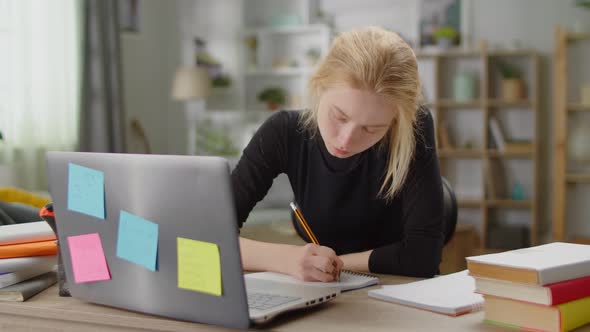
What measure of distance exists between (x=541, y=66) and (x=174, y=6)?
2984mm

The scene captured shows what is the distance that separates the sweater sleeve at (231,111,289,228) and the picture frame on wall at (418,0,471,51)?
404 cm

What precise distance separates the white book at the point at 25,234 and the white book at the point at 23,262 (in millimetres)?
35

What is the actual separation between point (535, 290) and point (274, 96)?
487 centimetres

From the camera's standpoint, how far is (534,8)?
17.6 ft

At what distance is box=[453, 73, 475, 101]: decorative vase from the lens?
539 centimetres

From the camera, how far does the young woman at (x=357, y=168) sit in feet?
4.46

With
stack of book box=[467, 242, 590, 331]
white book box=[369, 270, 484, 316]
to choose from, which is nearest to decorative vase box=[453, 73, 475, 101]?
white book box=[369, 270, 484, 316]

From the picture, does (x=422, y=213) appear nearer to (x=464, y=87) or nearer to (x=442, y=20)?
(x=464, y=87)

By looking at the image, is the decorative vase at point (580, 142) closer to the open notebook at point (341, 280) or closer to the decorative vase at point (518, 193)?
the decorative vase at point (518, 193)

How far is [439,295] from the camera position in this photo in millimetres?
1149

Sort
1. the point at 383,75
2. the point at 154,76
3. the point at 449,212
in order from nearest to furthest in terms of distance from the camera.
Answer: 1. the point at 383,75
2. the point at 449,212
3. the point at 154,76

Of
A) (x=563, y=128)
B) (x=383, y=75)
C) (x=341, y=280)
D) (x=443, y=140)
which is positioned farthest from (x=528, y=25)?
(x=341, y=280)

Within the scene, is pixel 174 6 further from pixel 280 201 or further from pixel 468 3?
pixel 468 3

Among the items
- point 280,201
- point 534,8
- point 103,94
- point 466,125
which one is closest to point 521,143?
point 466,125
